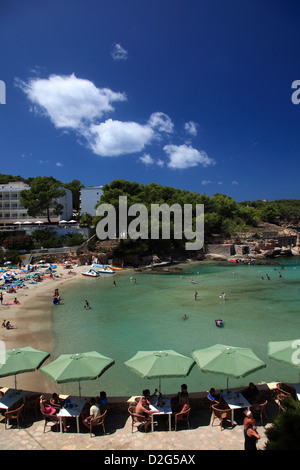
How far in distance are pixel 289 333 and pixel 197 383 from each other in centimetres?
841

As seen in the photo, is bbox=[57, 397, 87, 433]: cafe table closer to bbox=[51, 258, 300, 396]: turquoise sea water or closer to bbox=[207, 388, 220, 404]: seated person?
bbox=[51, 258, 300, 396]: turquoise sea water

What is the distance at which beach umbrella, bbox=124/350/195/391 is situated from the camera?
7.39m

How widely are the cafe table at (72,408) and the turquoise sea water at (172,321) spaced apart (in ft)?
9.88

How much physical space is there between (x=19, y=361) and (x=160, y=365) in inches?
160

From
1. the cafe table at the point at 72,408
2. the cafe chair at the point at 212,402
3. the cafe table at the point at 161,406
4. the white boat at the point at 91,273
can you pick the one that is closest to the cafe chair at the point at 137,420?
the cafe table at the point at 161,406

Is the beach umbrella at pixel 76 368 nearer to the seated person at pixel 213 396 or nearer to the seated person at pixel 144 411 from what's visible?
the seated person at pixel 144 411

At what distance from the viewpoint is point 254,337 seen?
52.0ft

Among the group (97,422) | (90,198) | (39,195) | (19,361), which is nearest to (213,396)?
(97,422)

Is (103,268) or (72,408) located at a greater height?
(72,408)

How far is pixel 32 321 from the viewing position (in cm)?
1902

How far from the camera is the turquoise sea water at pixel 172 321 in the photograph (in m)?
11.3

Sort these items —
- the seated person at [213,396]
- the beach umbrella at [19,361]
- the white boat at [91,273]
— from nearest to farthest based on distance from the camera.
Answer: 1. the seated person at [213,396]
2. the beach umbrella at [19,361]
3. the white boat at [91,273]

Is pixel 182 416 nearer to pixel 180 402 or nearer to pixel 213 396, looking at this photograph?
pixel 180 402
